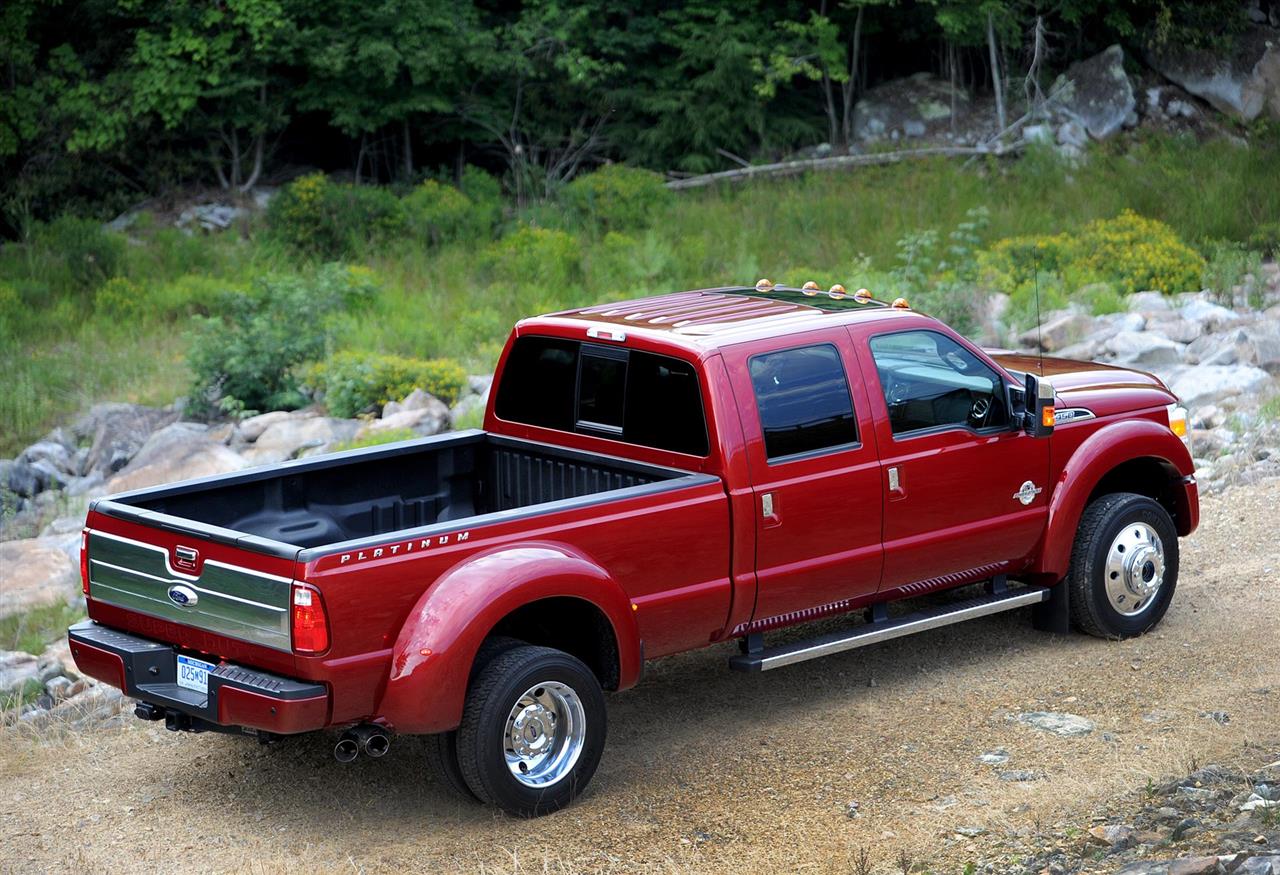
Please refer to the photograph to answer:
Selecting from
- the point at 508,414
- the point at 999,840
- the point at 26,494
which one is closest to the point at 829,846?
the point at 999,840

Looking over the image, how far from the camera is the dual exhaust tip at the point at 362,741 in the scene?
5566mm

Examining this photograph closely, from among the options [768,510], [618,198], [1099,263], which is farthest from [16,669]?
[618,198]

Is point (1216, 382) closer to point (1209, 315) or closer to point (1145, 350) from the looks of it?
point (1145, 350)

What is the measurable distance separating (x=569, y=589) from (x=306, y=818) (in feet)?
4.65

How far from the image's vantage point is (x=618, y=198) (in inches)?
821

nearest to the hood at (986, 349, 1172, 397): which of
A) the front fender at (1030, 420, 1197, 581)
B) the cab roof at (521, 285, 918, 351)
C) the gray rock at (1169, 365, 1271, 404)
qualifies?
the front fender at (1030, 420, 1197, 581)

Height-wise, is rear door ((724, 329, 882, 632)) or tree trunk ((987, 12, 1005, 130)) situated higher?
tree trunk ((987, 12, 1005, 130))

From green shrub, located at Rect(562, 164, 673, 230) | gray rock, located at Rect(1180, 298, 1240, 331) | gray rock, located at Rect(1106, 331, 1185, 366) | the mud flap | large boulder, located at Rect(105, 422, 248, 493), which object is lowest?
large boulder, located at Rect(105, 422, 248, 493)

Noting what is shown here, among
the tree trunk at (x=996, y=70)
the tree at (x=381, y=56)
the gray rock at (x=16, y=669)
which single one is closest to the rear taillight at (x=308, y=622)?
the gray rock at (x=16, y=669)

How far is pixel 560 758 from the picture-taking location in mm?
5914

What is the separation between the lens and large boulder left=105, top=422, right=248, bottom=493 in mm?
12547

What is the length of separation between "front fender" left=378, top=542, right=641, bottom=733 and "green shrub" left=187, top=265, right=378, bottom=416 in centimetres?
916

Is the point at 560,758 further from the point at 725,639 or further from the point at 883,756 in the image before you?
the point at 883,756

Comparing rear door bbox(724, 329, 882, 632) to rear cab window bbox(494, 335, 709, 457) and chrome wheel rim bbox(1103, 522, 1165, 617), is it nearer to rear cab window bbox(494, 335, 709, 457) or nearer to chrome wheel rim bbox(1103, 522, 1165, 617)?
rear cab window bbox(494, 335, 709, 457)
